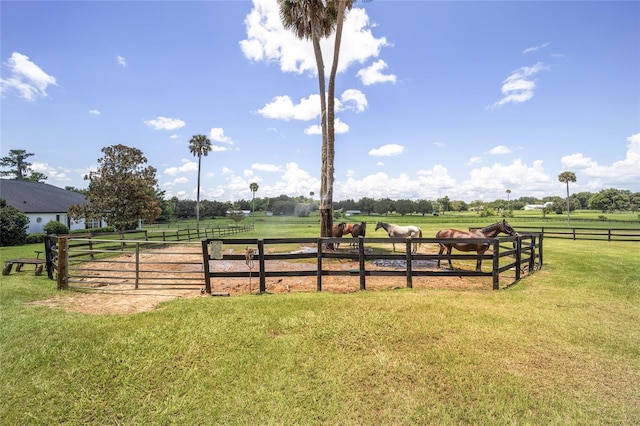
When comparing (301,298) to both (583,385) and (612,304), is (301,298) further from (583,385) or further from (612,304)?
(612,304)

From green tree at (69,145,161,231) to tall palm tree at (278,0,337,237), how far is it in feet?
47.4

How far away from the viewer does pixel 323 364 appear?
3686mm

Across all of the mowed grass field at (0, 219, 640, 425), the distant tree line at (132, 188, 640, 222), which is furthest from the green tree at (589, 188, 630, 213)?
the mowed grass field at (0, 219, 640, 425)

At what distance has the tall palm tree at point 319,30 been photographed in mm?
14906

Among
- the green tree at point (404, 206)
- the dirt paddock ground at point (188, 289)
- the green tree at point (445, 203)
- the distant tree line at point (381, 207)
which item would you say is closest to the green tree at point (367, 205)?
the distant tree line at point (381, 207)

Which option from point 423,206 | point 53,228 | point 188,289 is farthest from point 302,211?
point 188,289

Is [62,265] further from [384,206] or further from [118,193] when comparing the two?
[384,206]

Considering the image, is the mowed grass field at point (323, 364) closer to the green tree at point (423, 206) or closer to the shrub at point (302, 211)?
the shrub at point (302, 211)

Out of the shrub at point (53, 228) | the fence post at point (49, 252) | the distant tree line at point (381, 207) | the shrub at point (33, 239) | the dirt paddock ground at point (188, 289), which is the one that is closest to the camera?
the dirt paddock ground at point (188, 289)

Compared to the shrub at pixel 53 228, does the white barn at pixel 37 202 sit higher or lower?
higher

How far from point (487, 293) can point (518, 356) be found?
10.3ft

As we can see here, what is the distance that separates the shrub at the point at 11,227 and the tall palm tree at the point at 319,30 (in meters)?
22.8

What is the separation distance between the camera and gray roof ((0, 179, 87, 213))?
98.9 ft

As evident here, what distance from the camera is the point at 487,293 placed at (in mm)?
6746
